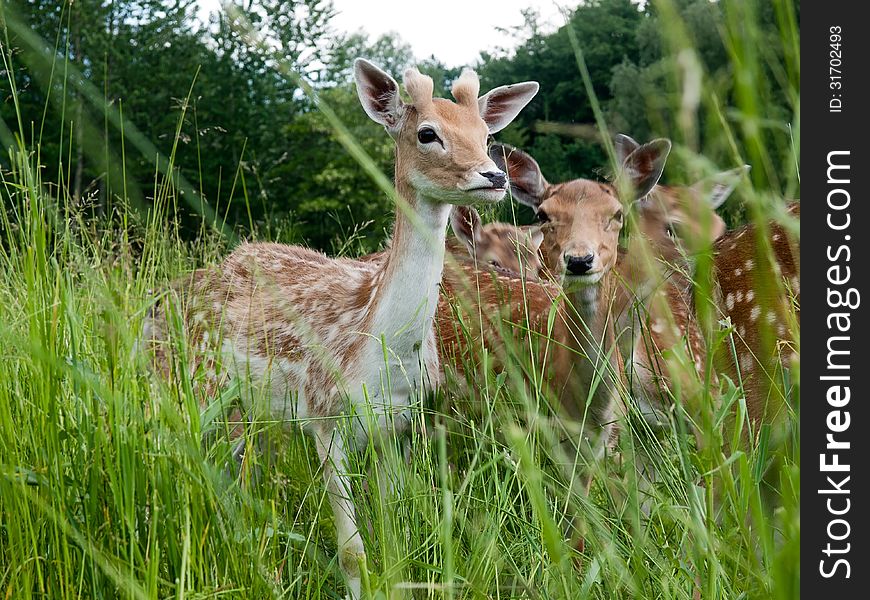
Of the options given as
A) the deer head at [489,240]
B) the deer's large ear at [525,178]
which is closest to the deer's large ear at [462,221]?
the deer head at [489,240]

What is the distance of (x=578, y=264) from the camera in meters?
3.19

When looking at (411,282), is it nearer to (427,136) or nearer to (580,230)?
(427,136)

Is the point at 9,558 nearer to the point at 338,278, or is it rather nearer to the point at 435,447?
the point at 435,447

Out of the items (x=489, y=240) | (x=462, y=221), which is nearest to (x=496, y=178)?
(x=462, y=221)

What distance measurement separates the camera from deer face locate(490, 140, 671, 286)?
10.6 ft

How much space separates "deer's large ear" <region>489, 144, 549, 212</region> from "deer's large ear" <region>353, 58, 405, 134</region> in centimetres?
39

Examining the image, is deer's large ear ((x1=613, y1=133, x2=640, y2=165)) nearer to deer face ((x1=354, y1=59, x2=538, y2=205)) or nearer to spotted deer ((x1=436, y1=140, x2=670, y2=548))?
spotted deer ((x1=436, y1=140, x2=670, y2=548))

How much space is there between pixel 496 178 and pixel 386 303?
56 cm

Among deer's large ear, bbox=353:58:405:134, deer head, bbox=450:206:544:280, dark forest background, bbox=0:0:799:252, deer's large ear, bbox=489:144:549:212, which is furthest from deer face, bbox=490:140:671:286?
dark forest background, bbox=0:0:799:252

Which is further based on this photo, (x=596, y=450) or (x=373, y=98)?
(x=373, y=98)

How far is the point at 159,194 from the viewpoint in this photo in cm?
324

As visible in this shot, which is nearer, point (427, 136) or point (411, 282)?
point (411, 282)

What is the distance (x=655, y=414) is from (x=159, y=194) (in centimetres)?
194
